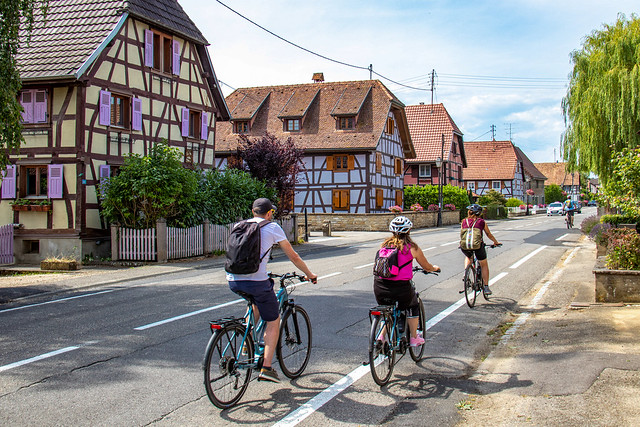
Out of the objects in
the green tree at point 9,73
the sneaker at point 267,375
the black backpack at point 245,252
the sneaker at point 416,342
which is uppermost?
the green tree at point 9,73

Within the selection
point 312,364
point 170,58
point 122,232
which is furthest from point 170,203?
point 312,364

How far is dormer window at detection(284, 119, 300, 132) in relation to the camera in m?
45.8

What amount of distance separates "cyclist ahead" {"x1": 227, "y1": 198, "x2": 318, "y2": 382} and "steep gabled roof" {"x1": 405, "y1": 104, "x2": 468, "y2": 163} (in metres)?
53.9

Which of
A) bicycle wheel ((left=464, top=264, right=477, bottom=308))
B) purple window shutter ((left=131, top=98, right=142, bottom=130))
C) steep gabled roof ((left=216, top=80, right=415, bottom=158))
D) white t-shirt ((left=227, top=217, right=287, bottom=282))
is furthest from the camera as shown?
steep gabled roof ((left=216, top=80, right=415, bottom=158))

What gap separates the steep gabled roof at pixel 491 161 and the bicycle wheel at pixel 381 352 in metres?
79.8

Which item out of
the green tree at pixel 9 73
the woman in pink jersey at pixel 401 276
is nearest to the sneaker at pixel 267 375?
the woman in pink jersey at pixel 401 276

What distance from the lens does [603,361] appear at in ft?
20.6

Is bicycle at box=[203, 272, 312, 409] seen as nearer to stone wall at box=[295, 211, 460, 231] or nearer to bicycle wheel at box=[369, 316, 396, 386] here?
bicycle wheel at box=[369, 316, 396, 386]

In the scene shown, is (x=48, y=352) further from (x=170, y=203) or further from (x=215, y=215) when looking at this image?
(x=215, y=215)

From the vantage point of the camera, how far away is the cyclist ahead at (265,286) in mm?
5352

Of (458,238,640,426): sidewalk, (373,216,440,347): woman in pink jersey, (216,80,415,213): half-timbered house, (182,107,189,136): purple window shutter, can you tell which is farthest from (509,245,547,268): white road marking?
(216,80,415,213): half-timbered house

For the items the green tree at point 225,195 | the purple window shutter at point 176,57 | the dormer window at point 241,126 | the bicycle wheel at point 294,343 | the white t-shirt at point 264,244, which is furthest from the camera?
the dormer window at point 241,126

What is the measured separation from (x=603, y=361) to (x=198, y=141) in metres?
23.2

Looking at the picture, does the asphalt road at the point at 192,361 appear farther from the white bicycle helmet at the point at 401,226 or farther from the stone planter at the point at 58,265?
the stone planter at the point at 58,265
